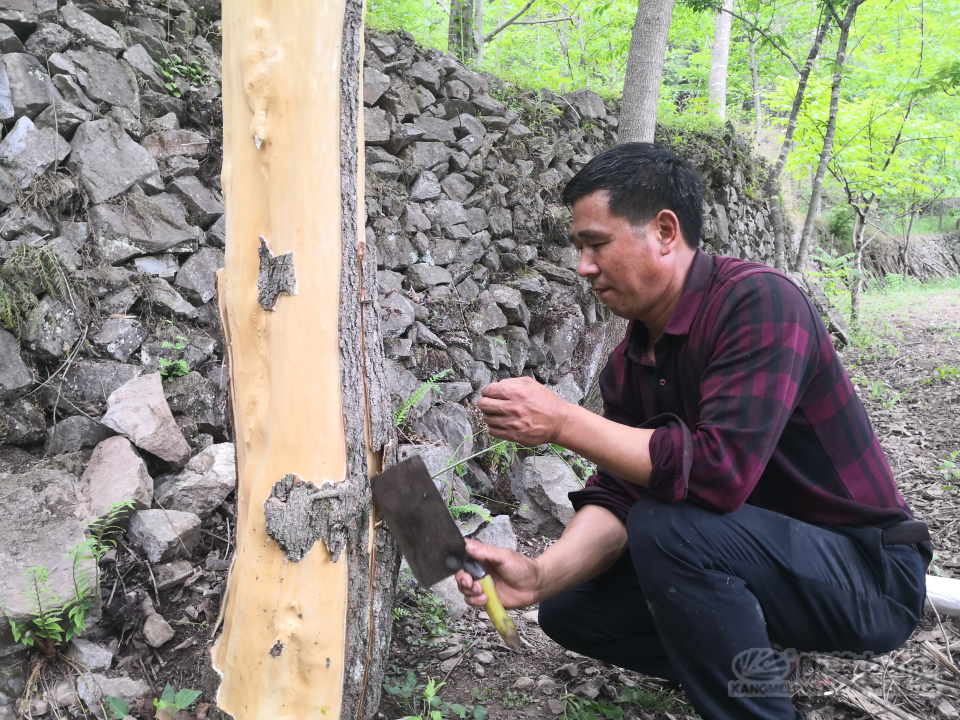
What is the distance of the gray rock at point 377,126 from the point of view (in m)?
4.46

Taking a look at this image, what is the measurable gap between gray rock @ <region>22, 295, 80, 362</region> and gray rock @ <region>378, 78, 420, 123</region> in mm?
2750

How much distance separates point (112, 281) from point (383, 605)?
2.25 metres

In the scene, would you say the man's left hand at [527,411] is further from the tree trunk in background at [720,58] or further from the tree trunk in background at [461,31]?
the tree trunk in background at [720,58]

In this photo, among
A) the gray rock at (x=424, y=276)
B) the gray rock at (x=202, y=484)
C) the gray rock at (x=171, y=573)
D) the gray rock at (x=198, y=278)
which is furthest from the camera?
the gray rock at (x=424, y=276)

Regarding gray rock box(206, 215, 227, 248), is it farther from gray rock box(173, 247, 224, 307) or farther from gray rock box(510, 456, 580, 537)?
gray rock box(510, 456, 580, 537)

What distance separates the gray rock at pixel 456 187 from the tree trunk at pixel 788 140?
4290mm

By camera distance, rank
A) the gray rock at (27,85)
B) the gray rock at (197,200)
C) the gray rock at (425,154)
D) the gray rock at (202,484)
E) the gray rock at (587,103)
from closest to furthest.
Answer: the gray rock at (202,484), the gray rock at (27,85), the gray rock at (197,200), the gray rock at (425,154), the gray rock at (587,103)

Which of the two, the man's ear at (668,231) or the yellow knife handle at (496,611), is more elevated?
the man's ear at (668,231)

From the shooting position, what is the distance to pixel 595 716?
1938 millimetres

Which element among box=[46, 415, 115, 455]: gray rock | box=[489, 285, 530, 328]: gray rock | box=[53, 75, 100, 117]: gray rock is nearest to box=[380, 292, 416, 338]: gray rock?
box=[489, 285, 530, 328]: gray rock

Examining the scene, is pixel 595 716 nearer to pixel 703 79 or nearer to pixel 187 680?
pixel 187 680

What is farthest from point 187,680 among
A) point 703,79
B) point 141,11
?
point 703,79

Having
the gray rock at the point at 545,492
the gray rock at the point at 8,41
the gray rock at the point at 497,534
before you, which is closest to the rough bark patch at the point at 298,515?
the gray rock at the point at 497,534

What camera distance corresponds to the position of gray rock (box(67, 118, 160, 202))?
10.3ft
